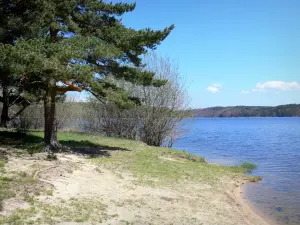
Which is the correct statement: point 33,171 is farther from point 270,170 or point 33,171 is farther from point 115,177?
point 270,170

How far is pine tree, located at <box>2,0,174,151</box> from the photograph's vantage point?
37.6 ft

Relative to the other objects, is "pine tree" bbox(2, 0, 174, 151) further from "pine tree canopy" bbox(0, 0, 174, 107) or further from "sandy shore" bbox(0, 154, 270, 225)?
"sandy shore" bbox(0, 154, 270, 225)

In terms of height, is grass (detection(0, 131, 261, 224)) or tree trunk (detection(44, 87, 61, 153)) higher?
tree trunk (detection(44, 87, 61, 153))

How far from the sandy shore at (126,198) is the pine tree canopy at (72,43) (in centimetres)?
337

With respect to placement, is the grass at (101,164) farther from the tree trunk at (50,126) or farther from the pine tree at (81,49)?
the pine tree at (81,49)

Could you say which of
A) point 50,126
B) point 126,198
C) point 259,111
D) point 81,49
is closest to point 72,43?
point 81,49

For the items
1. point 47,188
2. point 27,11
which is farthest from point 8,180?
point 27,11

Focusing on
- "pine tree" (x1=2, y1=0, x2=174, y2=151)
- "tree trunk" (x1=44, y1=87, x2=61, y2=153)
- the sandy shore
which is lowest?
the sandy shore

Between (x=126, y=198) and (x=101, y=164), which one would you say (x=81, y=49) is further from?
(x=126, y=198)

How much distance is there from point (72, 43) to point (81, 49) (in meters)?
0.71

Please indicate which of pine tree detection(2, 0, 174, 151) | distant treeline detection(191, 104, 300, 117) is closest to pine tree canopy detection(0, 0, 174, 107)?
pine tree detection(2, 0, 174, 151)

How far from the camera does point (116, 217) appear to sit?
25.1 feet

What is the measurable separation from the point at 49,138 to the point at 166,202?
309 inches

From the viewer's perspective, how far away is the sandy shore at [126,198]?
7.75 metres
